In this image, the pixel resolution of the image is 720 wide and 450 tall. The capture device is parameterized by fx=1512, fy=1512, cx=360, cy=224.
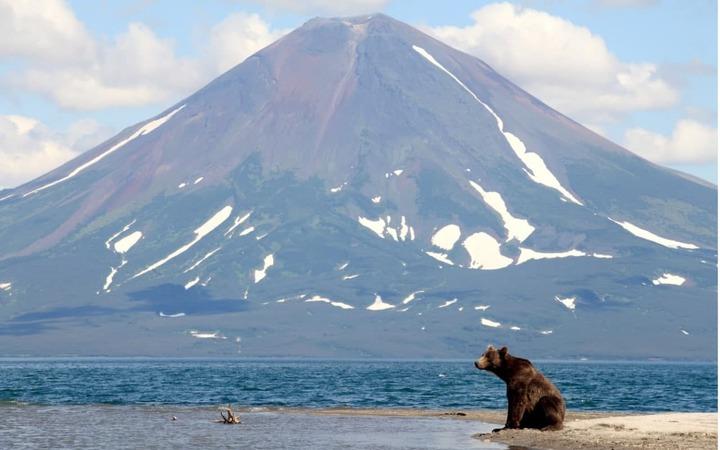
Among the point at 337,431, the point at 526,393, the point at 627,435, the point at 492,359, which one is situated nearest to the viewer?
the point at 627,435

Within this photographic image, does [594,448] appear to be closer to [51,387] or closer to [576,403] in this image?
[576,403]

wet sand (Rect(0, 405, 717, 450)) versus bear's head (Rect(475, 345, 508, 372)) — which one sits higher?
bear's head (Rect(475, 345, 508, 372))

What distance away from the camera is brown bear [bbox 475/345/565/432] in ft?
149

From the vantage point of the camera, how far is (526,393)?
45875 millimetres

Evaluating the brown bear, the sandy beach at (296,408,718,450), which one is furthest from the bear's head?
the sandy beach at (296,408,718,450)

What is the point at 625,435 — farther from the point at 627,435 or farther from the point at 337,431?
the point at 337,431

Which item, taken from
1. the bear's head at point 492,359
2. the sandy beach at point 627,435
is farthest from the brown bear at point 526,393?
the sandy beach at point 627,435

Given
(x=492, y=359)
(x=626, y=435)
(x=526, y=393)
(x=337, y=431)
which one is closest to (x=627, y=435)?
(x=626, y=435)

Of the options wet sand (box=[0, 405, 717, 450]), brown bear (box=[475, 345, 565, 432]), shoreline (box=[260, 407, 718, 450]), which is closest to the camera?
shoreline (box=[260, 407, 718, 450])

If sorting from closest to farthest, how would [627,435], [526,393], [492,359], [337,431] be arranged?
[627,435], [526,393], [492,359], [337,431]

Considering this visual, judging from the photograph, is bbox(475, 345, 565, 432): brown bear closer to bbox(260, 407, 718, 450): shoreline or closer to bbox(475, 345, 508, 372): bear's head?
bbox(475, 345, 508, 372): bear's head

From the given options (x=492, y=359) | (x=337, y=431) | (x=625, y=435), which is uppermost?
(x=492, y=359)

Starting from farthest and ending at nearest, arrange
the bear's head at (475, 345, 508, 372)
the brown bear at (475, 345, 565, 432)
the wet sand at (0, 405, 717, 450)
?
the bear's head at (475, 345, 508, 372)
the brown bear at (475, 345, 565, 432)
the wet sand at (0, 405, 717, 450)

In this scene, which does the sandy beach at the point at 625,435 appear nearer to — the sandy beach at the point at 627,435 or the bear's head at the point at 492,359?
the sandy beach at the point at 627,435
